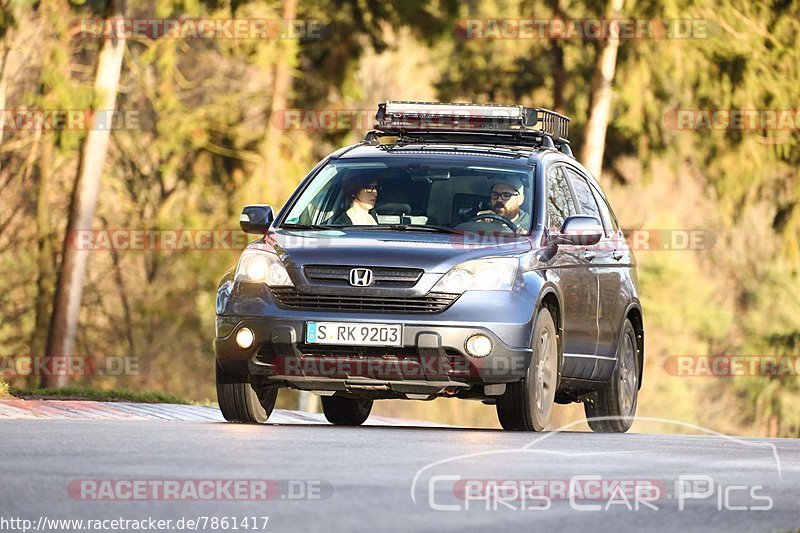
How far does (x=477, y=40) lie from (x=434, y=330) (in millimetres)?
31580

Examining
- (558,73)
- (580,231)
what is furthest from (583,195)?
(558,73)

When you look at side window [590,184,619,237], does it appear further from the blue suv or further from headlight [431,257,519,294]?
headlight [431,257,519,294]

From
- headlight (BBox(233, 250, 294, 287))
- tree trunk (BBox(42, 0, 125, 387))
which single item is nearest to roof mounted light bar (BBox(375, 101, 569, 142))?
headlight (BBox(233, 250, 294, 287))

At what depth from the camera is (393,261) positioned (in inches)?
455

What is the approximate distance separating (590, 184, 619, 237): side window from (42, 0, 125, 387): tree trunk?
666 inches

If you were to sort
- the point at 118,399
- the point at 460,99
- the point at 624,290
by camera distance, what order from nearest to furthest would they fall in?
the point at 624,290, the point at 118,399, the point at 460,99

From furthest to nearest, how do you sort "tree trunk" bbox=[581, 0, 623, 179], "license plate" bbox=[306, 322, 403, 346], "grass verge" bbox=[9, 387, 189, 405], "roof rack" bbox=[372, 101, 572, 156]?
1. "tree trunk" bbox=[581, 0, 623, 179]
2. "grass verge" bbox=[9, 387, 189, 405]
3. "roof rack" bbox=[372, 101, 572, 156]
4. "license plate" bbox=[306, 322, 403, 346]

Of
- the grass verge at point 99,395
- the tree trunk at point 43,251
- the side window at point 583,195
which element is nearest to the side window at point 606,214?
the side window at point 583,195

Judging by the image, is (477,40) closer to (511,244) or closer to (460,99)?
(460,99)

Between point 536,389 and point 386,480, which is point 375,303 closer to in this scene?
point 536,389

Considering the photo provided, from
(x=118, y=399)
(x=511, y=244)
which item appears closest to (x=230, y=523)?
(x=511, y=244)

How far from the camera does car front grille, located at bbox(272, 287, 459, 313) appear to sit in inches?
452

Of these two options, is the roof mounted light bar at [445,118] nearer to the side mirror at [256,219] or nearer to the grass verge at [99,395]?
the side mirror at [256,219]

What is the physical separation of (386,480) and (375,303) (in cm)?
364
